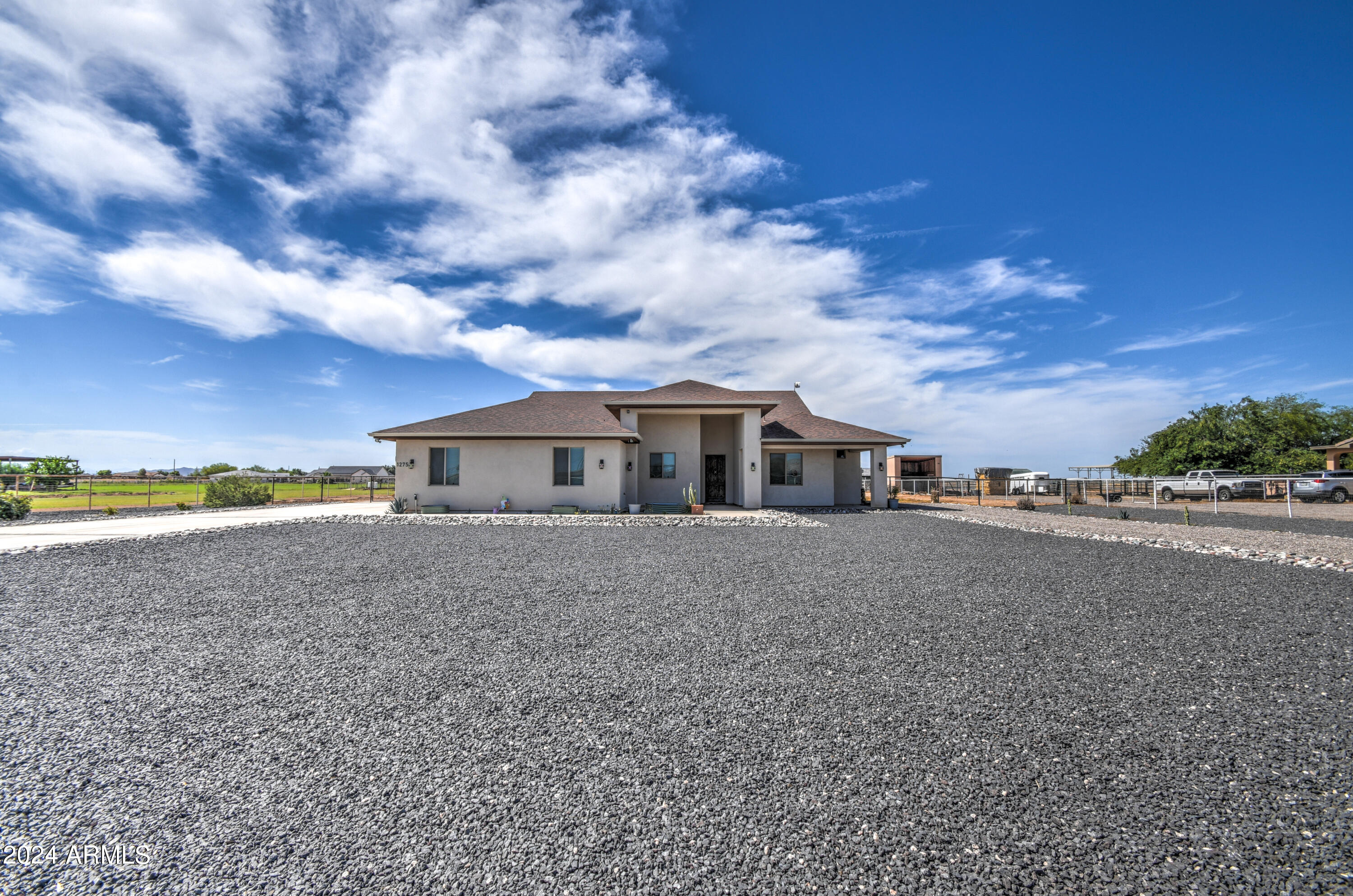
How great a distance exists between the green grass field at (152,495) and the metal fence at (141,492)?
0.04 m

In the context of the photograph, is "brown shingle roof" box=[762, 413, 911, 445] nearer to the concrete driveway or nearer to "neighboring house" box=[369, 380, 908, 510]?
"neighboring house" box=[369, 380, 908, 510]

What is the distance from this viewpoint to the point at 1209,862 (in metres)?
2.06

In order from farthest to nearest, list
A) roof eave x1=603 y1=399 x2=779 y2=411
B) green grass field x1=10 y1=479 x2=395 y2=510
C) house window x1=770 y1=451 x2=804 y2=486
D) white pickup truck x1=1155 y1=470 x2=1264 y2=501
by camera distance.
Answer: white pickup truck x1=1155 y1=470 x2=1264 y2=501 → green grass field x1=10 y1=479 x2=395 y2=510 → house window x1=770 y1=451 x2=804 y2=486 → roof eave x1=603 y1=399 x2=779 y2=411

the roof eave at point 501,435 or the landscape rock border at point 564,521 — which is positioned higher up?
the roof eave at point 501,435

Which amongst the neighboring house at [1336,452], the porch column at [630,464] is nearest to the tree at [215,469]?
the porch column at [630,464]

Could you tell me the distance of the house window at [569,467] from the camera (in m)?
16.0

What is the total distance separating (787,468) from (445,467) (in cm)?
1126

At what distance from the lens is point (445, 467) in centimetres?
1620

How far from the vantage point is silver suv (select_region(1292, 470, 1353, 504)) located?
20.9 metres

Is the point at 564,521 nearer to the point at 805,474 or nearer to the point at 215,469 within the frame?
the point at 805,474

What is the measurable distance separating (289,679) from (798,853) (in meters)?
3.61

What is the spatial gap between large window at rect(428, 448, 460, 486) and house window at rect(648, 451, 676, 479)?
19.5 feet

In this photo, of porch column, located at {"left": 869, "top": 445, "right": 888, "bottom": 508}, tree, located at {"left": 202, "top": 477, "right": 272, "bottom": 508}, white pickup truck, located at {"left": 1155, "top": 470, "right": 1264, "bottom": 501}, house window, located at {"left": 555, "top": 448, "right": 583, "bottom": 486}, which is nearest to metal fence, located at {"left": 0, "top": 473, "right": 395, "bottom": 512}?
tree, located at {"left": 202, "top": 477, "right": 272, "bottom": 508}

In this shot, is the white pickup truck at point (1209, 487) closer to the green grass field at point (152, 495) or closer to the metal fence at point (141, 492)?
the green grass field at point (152, 495)
